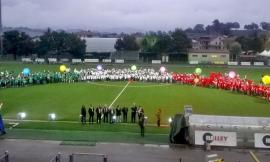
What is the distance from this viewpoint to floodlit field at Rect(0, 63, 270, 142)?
29641mm

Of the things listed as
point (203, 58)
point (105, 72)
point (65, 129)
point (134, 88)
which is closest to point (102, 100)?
point (134, 88)

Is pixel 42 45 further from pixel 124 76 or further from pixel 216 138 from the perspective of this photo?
pixel 216 138

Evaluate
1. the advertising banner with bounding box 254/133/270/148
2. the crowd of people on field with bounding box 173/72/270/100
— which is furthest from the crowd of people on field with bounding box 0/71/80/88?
the advertising banner with bounding box 254/133/270/148

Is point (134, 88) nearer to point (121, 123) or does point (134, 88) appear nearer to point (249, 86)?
point (249, 86)

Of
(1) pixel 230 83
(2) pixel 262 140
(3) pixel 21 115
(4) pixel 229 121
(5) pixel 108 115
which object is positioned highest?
(1) pixel 230 83

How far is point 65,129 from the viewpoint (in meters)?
29.6

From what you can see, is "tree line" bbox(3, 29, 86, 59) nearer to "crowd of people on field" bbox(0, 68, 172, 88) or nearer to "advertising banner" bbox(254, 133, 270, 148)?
"crowd of people on field" bbox(0, 68, 172, 88)

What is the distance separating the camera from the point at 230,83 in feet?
164

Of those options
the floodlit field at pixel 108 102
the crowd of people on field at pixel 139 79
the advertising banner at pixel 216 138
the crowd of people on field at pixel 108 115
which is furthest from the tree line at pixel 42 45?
the advertising banner at pixel 216 138

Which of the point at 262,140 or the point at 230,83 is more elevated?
the point at 230,83

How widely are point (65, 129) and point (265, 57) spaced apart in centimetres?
7053

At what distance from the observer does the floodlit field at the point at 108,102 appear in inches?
1167

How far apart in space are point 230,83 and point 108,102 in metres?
14.8

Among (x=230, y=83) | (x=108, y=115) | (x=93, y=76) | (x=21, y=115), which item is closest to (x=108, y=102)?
(x=108, y=115)
